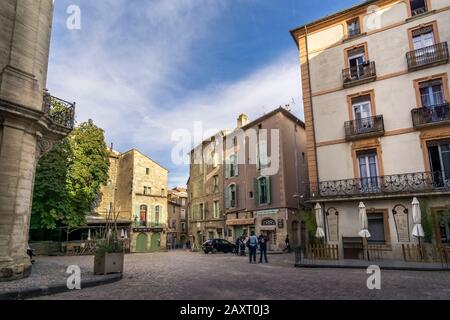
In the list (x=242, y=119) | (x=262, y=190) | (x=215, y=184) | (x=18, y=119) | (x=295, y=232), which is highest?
(x=242, y=119)

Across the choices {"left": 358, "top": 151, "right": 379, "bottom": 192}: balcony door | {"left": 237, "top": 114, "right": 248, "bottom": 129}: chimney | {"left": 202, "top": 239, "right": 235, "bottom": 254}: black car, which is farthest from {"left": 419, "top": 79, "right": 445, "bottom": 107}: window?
{"left": 237, "top": 114, "right": 248, "bottom": 129}: chimney

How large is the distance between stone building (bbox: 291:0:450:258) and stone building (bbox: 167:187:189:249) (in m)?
36.7

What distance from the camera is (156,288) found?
8.95 m

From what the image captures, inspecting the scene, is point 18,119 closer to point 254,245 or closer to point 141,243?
point 254,245

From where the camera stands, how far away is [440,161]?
635 inches

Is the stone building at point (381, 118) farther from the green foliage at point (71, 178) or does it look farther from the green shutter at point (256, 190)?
the green foliage at point (71, 178)

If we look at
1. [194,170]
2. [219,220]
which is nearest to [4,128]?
[219,220]

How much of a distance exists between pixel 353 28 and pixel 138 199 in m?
27.5

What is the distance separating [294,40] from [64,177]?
20858 mm

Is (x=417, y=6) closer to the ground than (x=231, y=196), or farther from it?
farther from it

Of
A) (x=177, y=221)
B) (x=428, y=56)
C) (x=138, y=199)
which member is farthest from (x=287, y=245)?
(x=177, y=221)

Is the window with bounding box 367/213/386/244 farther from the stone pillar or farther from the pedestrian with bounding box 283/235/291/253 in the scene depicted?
the stone pillar

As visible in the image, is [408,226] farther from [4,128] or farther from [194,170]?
[194,170]

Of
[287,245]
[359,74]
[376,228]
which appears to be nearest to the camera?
[376,228]
